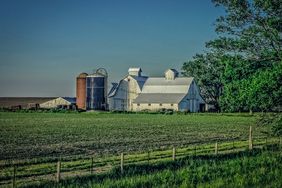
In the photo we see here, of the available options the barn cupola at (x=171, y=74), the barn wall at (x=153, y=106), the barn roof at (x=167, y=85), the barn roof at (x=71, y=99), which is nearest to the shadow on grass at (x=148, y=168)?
the barn wall at (x=153, y=106)

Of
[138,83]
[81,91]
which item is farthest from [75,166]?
[81,91]

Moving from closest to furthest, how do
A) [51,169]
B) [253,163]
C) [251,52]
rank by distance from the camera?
[51,169] → [253,163] → [251,52]

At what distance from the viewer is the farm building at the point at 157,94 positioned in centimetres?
10106

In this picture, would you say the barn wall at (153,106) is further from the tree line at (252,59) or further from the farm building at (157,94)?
the tree line at (252,59)

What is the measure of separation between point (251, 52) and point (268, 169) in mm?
9717

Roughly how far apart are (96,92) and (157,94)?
1342 centimetres

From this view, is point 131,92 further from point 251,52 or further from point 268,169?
point 268,169

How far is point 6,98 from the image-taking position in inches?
6511

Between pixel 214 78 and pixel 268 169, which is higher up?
pixel 214 78

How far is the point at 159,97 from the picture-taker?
338ft

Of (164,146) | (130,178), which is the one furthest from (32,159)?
(164,146)

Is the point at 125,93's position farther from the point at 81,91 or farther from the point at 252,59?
the point at 252,59

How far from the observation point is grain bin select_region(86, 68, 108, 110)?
108 metres

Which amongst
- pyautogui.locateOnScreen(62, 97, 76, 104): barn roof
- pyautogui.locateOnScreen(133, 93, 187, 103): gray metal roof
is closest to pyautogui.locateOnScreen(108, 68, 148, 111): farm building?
pyautogui.locateOnScreen(133, 93, 187, 103): gray metal roof
